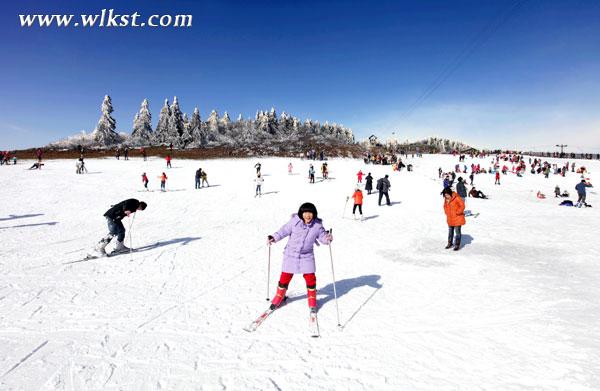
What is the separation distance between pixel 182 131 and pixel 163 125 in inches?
207

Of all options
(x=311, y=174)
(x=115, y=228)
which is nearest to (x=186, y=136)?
(x=311, y=174)

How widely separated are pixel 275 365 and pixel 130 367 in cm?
178

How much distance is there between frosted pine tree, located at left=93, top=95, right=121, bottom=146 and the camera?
68.8m

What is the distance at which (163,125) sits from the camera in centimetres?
8112

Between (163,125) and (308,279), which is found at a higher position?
(163,125)

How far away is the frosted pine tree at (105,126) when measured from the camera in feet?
226

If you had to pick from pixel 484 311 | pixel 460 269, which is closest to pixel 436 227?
pixel 460 269

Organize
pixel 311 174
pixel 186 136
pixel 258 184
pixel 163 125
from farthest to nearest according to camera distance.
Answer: pixel 163 125
pixel 186 136
pixel 311 174
pixel 258 184

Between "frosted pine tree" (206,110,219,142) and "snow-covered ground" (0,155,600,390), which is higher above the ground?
"frosted pine tree" (206,110,219,142)

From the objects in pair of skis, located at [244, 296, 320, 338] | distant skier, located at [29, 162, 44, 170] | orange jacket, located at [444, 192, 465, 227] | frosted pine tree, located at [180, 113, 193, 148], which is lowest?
pair of skis, located at [244, 296, 320, 338]

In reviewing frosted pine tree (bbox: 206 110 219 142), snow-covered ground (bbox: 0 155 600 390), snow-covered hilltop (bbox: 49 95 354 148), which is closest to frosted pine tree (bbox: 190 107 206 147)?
snow-covered hilltop (bbox: 49 95 354 148)

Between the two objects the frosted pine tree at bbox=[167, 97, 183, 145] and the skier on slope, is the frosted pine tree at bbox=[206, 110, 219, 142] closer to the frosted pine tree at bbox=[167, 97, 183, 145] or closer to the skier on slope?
the frosted pine tree at bbox=[167, 97, 183, 145]

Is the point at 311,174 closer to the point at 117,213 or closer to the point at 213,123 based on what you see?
the point at 117,213

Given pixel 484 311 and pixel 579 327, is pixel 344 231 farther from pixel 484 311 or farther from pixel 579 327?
pixel 579 327
